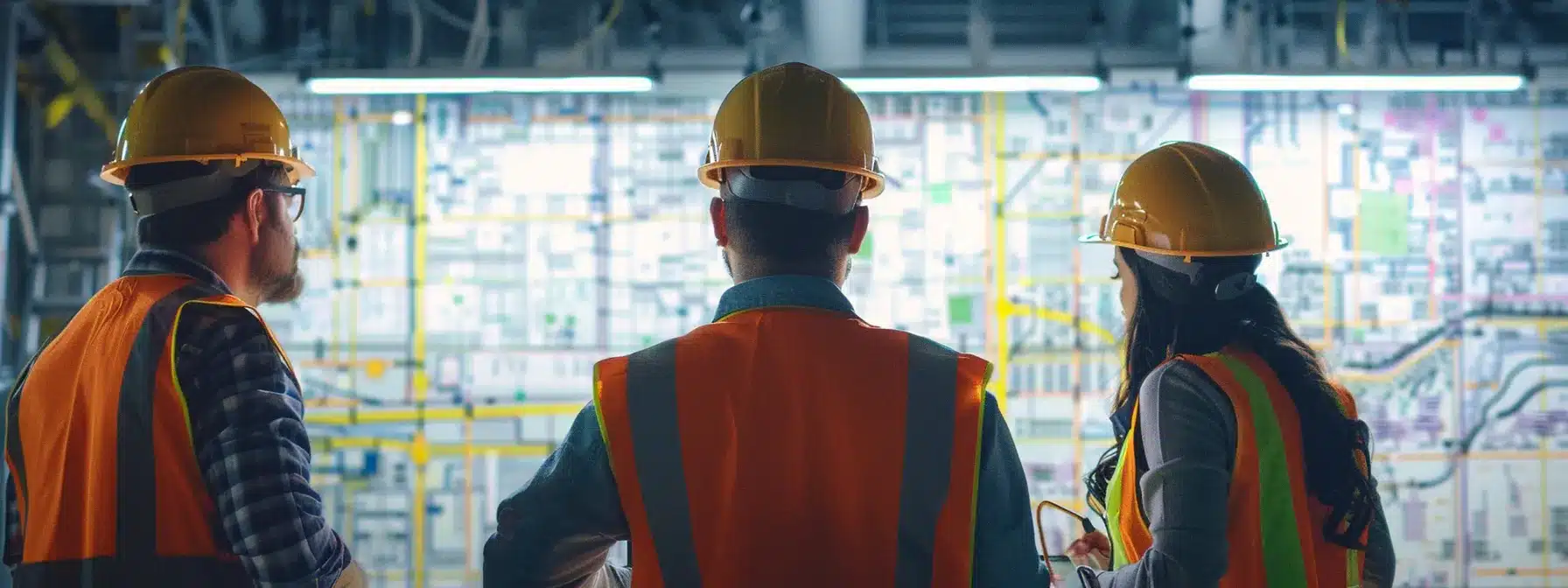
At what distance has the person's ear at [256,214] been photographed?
1.88 metres

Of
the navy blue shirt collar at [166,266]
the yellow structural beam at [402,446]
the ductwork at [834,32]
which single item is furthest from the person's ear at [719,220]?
the yellow structural beam at [402,446]

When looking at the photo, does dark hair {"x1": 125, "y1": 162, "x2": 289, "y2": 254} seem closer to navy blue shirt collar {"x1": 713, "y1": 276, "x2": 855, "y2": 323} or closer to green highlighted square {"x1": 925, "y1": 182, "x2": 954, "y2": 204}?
navy blue shirt collar {"x1": 713, "y1": 276, "x2": 855, "y2": 323}

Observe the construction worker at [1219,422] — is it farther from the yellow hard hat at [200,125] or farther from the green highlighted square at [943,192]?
the green highlighted square at [943,192]

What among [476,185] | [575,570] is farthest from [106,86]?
[575,570]

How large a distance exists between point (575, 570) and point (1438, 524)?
405 centimetres

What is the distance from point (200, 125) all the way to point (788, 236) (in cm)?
119

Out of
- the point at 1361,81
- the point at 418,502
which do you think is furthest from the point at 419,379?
the point at 1361,81

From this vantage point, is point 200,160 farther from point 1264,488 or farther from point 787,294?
point 1264,488

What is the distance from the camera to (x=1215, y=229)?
192 cm

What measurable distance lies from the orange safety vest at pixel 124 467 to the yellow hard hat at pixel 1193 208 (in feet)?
5.10

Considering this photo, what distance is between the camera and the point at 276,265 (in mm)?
1925

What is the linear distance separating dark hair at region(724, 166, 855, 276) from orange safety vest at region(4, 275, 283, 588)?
857 millimetres

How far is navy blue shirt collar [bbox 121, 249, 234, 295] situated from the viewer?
1758 mm

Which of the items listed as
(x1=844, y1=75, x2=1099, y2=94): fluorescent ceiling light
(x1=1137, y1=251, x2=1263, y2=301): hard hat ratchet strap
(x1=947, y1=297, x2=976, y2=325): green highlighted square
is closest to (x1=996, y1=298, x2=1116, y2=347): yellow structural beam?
(x1=947, y1=297, x2=976, y2=325): green highlighted square
